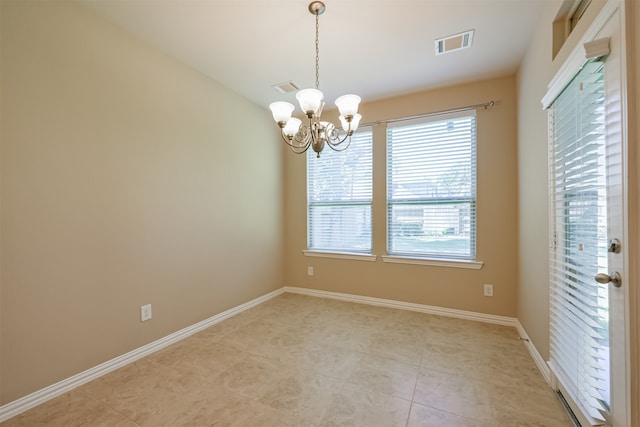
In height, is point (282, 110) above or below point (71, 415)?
above

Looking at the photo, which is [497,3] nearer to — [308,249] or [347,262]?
[347,262]

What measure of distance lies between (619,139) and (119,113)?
9.84ft

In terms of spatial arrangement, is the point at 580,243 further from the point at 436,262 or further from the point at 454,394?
the point at 436,262

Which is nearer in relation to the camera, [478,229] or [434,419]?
[434,419]

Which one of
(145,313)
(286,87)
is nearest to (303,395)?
(145,313)

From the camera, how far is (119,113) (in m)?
2.14

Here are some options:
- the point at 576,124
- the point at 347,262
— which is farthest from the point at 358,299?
the point at 576,124

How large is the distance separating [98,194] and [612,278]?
299cm

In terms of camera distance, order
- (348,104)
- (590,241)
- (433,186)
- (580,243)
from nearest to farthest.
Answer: (590,241) → (580,243) → (348,104) → (433,186)

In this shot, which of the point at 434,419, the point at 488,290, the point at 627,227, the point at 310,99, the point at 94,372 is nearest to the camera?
the point at 627,227

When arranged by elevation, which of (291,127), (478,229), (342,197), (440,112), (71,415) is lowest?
(71,415)

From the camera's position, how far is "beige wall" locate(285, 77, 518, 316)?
2.88 meters

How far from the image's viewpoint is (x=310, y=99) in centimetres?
172

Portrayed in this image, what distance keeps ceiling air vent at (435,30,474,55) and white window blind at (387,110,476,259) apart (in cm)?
81
